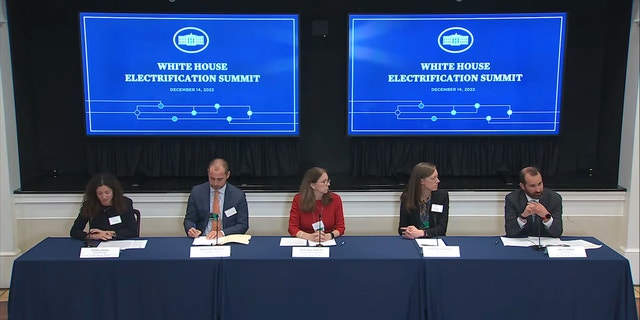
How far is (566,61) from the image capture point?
437cm

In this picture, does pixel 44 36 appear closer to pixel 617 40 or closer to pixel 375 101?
pixel 375 101

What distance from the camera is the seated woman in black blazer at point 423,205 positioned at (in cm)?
311

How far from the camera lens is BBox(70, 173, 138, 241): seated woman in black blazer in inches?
118

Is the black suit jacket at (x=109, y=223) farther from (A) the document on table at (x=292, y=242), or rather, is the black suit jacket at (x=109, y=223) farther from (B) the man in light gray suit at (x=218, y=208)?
(A) the document on table at (x=292, y=242)

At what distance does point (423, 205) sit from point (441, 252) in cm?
63

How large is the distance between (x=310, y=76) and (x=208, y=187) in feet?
5.20

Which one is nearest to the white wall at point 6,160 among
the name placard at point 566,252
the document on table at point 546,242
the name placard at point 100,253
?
the name placard at point 100,253

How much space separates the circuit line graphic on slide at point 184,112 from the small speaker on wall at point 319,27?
2.36 feet
